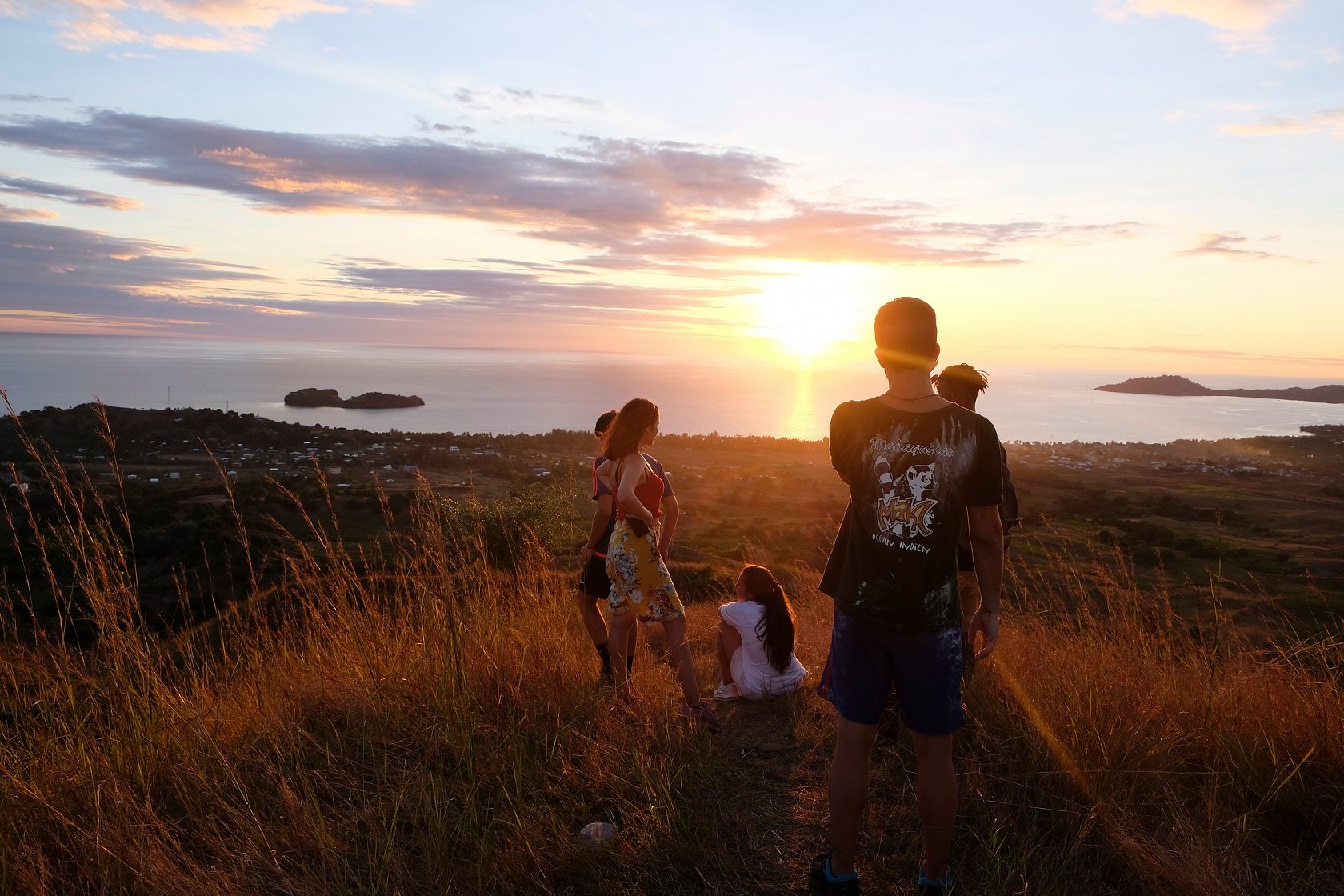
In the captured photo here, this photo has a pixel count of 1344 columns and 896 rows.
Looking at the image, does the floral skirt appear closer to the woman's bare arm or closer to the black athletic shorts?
the woman's bare arm

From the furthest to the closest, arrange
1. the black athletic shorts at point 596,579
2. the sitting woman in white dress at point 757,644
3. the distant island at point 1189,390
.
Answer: the distant island at point 1189,390 → the sitting woman in white dress at point 757,644 → the black athletic shorts at point 596,579

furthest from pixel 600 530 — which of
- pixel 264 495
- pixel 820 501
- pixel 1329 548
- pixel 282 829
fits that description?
pixel 1329 548

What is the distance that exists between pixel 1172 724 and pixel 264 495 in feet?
76.6

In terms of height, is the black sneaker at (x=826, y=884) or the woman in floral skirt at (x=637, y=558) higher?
the woman in floral skirt at (x=637, y=558)

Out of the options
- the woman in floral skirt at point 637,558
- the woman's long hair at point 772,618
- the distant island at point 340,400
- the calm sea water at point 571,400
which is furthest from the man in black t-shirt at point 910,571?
the distant island at point 340,400

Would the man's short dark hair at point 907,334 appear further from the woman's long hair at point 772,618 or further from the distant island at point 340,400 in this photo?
the distant island at point 340,400

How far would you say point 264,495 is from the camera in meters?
22.0

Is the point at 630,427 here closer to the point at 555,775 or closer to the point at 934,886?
the point at 555,775

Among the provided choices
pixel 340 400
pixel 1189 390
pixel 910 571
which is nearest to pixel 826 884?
pixel 910 571

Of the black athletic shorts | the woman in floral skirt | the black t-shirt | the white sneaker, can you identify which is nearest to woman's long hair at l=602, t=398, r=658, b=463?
the woman in floral skirt

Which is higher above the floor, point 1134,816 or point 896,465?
point 896,465

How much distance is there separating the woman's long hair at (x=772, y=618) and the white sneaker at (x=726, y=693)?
1.09ft

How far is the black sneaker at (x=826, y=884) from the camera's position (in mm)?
2621

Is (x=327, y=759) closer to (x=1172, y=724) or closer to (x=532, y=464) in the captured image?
(x=1172, y=724)
